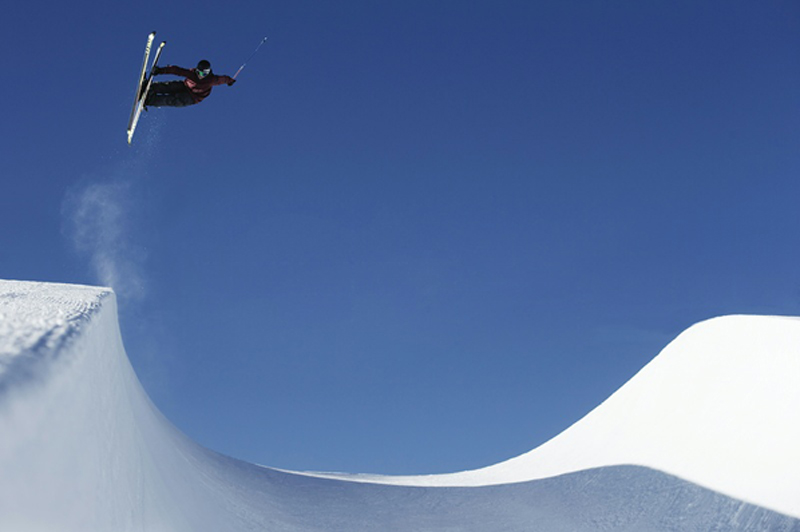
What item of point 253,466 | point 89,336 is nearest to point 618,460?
point 253,466

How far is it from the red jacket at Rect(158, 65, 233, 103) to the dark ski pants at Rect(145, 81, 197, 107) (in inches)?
4.2

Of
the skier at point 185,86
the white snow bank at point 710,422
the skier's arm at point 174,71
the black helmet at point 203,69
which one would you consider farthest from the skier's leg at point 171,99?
the white snow bank at point 710,422

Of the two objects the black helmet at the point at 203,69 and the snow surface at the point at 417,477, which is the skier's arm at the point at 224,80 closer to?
the black helmet at the point at 203,69

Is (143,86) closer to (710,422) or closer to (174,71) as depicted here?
(174,71)

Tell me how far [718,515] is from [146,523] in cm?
786

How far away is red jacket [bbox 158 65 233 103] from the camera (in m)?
8.15

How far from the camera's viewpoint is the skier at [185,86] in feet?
26.6

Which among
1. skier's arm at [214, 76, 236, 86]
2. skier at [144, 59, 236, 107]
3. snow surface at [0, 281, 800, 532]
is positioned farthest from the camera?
skier's arm at [214, 76, 236, 86]

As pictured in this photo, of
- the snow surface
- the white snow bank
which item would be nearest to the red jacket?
the snow surface

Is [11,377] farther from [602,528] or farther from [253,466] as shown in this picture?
[253,466]

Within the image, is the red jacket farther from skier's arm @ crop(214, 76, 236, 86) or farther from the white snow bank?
the white snow bank

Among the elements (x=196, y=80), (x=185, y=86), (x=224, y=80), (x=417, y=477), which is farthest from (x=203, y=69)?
(x=417, y=477)

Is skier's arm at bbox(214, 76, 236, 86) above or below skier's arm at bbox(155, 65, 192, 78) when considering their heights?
below

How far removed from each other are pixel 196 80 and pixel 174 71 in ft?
1.12
